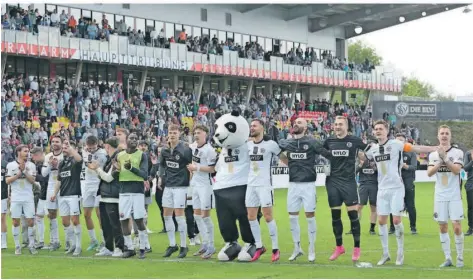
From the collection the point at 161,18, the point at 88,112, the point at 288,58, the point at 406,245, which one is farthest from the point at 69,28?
the point at 406,245

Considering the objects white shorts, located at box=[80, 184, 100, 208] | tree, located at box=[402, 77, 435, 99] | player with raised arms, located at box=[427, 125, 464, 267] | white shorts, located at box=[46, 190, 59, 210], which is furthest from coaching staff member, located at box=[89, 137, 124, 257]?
tree, located at box=[402, 77, 435, 99]

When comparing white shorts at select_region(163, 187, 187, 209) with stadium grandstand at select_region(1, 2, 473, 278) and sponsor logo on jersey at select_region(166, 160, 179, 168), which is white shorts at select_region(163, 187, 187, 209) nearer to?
sponsor logo on jersey at select_region(166, 160, 179, 168)

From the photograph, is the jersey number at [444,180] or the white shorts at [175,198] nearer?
the jersey number at [444,180]

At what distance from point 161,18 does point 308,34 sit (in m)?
15.7

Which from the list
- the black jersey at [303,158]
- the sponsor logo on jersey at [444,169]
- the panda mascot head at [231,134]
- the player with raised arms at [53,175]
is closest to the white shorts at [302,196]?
the black jersey at [303,158]

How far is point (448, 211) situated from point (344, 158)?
6.06ft

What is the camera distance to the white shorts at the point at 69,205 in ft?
53.4

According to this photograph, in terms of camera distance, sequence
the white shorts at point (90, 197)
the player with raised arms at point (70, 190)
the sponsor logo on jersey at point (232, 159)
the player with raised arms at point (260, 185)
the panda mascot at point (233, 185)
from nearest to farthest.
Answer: the player with raised arms at point (260, 185) → the panda mascot at point (233, 185) → the sponsor logo on jersey at point (232, 159) → the player with raised arms at point (70, 190) → the white shorts at point (90, 197)

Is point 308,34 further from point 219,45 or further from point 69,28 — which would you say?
point 69,28

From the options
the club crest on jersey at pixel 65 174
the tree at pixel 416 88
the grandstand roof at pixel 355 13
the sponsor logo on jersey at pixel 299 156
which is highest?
the grandstand roof at pixel 355 13

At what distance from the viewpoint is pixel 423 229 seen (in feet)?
66.3

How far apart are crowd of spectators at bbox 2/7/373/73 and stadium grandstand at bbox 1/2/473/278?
0.08 m

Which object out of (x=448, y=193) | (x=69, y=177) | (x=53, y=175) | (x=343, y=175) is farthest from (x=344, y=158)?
(x=53, y=175)

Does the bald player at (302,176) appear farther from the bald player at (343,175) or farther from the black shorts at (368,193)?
the black shorts at (368,193)
